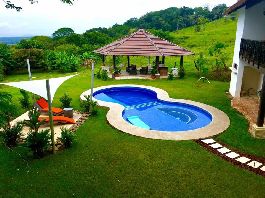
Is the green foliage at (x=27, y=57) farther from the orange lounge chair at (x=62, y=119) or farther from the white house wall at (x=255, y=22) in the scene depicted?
the white house wall at (x=255, y=22)

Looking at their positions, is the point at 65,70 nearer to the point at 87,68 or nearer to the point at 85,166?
the point at 87,68

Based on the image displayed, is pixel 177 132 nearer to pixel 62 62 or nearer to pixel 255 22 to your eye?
pixel 255 22

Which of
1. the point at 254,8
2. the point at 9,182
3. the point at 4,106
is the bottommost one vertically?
the point at 9,182

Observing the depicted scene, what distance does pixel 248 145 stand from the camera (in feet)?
39.6

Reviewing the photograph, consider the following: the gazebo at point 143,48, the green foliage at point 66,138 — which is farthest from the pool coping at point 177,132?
the gazebo at point 143,48

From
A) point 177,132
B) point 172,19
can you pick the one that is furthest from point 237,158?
point 172,19

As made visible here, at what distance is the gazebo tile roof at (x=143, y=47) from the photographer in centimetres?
2595

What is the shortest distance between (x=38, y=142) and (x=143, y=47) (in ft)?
58.4

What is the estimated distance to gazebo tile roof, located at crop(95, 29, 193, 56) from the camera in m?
26.0

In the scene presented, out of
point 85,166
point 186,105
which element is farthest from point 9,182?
point 186,105

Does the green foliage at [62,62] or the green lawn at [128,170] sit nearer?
the green lawn at [128,170]

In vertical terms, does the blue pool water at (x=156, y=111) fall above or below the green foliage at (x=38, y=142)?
below

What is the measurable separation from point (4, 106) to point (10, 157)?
213 inches

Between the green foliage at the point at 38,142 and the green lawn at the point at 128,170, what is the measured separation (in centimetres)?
38
